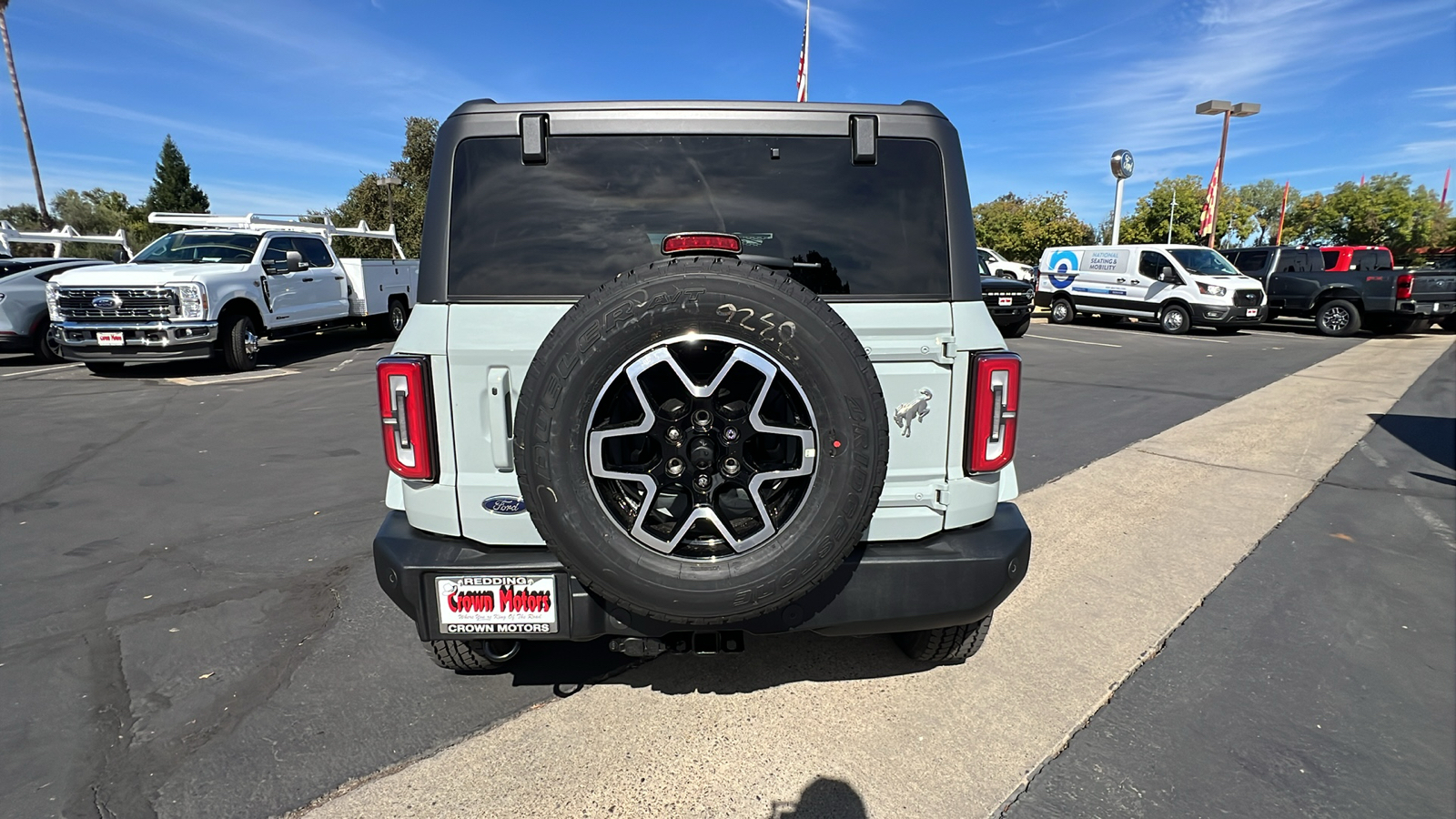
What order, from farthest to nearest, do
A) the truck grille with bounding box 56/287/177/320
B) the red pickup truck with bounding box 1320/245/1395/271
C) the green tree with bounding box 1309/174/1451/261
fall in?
the green tree with bounding box 1309/174/1451/261 → the red pickup truck with bounding box 1320/245/1395/271 → the truck grille with bounding box 56/287/177/320

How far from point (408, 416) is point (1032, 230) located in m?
40.0

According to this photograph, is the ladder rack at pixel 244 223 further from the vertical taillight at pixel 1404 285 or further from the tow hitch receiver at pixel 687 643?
the vertical taillight at pixel 1404 285

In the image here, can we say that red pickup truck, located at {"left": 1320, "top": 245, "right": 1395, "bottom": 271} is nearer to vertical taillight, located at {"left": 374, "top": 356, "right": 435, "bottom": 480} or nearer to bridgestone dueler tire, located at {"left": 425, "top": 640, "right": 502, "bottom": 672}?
bridgestone dueler tire, located at {"left": 425, "top": 640, "right": 502, "bottom": 672}

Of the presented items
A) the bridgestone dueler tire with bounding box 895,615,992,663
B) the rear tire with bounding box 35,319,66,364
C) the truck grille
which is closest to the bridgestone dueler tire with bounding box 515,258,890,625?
the bridgestone dueler tire with bounding box 895,615,992,663

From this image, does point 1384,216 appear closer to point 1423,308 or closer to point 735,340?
point 1423,308

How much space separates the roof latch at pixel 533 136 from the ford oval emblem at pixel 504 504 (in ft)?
3.51

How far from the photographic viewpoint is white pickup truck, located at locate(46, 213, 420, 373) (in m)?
9.88

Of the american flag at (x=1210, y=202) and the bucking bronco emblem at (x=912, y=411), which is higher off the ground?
the american flag at (x=1210, y=202)

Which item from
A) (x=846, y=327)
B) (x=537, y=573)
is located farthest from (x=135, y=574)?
(x=846, y=327)

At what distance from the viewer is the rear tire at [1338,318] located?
698 inches

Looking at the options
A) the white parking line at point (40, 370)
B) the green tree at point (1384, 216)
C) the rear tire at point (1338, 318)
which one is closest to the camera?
the white parking line at point (40, 370)

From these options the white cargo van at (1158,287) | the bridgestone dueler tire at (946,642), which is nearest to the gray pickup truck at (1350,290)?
the white cargo van at (1158,287)

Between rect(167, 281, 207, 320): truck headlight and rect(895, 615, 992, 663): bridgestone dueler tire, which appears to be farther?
rect(167, 281, 207, 320): truck headlight

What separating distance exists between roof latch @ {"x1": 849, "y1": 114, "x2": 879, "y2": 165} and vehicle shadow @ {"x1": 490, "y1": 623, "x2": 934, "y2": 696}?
5.74ft
